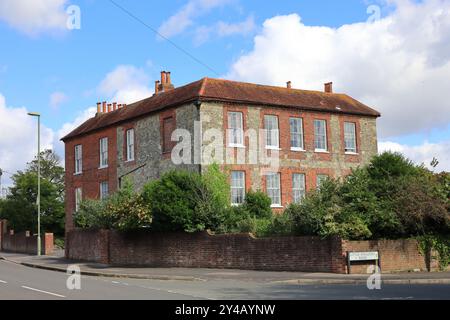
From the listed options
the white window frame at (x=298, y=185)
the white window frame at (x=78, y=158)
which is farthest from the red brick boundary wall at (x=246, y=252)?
the white window frame at (x=78, y=158)

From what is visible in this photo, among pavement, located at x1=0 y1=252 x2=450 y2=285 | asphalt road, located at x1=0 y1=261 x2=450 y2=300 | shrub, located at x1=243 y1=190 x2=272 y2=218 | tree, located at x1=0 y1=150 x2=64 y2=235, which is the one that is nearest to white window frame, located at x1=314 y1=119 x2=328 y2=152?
shrub, located at x1=243 y1=190 x2=272 y2=218

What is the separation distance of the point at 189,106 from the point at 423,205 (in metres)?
15.3

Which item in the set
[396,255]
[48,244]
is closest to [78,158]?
[48,244]

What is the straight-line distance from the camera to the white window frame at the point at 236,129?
34.7m

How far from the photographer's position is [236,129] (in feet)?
115

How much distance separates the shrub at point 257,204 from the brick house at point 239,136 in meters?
2.92

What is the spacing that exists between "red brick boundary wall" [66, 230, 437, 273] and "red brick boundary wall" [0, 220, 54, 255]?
Result: 969cm

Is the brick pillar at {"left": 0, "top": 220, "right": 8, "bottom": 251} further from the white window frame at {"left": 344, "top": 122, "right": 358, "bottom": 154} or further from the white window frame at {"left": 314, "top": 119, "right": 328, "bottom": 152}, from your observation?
the white window frame at {"left": 344, "top": 122, "right": 358, "bottom": 154}

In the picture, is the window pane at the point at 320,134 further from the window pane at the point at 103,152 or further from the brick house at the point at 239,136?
the window pane at the point at 103,152

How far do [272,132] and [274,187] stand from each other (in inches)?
130

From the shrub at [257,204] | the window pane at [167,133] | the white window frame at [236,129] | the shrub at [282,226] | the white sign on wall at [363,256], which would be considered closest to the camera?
the white sign on wall at [363,256]

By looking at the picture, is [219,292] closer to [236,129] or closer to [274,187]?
[236,129]

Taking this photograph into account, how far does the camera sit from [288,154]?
120ft
